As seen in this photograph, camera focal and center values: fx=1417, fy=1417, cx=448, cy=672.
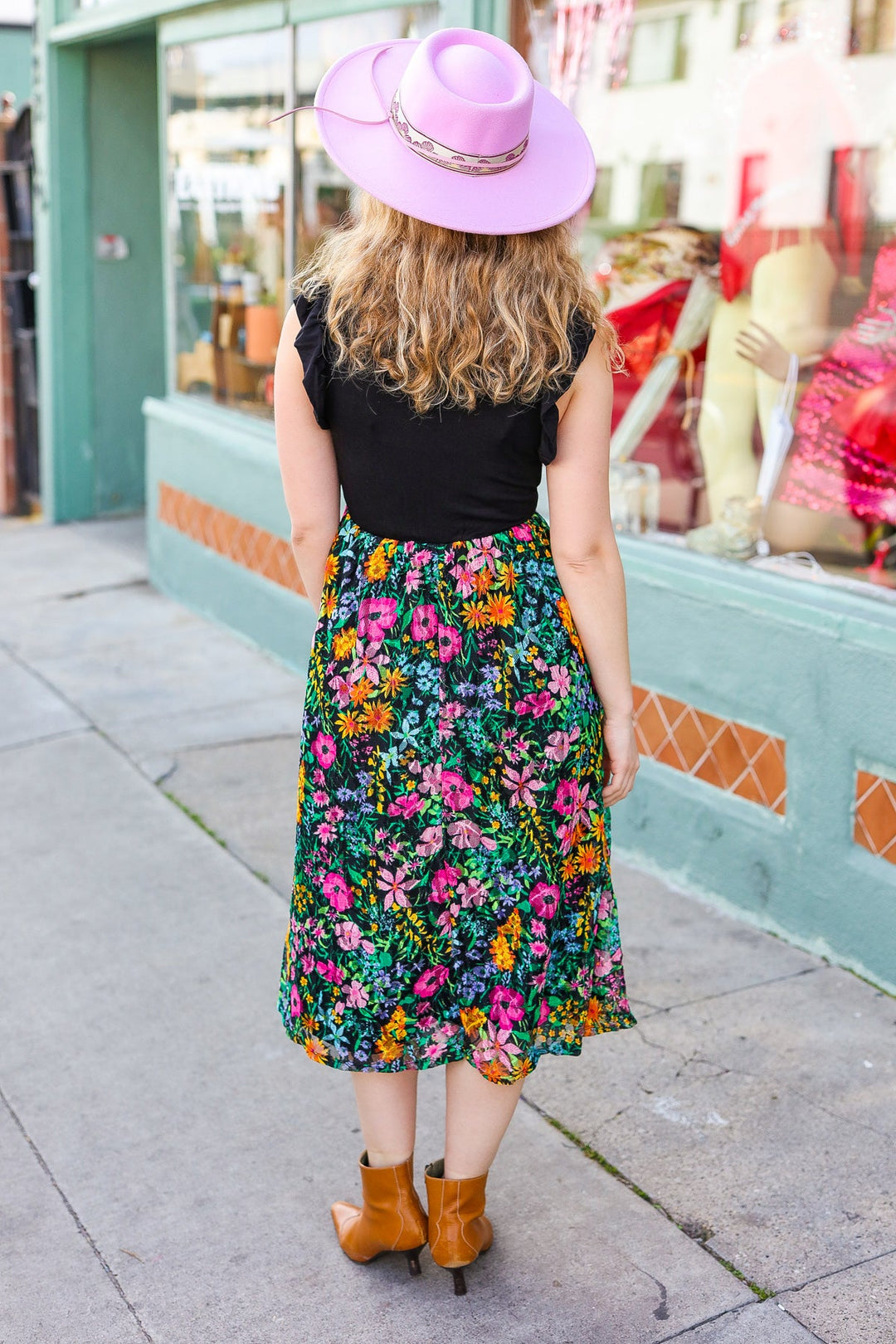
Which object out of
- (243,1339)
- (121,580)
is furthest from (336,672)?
(121,580)

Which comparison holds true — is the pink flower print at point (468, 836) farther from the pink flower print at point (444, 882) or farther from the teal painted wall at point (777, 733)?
the teal painted wall at point (777, 733)

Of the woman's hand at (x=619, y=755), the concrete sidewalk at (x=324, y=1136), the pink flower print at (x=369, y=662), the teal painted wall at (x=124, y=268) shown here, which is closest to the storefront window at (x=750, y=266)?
the concrete sidewalk at (x=324, y=1136)

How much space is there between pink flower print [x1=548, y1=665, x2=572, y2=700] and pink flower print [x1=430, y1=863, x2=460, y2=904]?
0.32 meters

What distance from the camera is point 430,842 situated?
2213 mm

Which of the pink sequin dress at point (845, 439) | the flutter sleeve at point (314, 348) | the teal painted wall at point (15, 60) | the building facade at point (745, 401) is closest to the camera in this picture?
the flutter sleeve at point (314, 348)

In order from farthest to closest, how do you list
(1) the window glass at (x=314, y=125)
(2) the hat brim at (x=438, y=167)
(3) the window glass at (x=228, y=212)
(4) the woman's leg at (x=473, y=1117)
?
(3) the window glass at (x=228, y=212)
(1) the window glass at (x=314, y=125)
(4) the woman's leg at (x=473, y=1117)
(2) the hat brim at (x=438, y=167)

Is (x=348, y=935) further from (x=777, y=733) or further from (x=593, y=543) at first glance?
(x=777, y=733)

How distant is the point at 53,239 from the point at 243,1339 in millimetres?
7112

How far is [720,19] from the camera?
153 inches

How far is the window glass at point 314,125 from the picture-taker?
17.0ft

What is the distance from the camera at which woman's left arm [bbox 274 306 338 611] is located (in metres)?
2.17

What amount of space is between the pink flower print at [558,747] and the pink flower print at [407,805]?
8.4 inches

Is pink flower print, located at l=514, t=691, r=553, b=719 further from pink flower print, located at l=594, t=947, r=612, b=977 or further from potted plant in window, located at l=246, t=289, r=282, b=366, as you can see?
potted plant in window, located at l=246, t=289, r=282, b=366

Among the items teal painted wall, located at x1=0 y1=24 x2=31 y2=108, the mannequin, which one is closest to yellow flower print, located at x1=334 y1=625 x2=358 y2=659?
the mannequin
